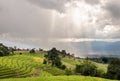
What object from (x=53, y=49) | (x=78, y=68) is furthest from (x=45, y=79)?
(x=53, y=49)

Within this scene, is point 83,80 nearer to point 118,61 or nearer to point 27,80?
point 27,80

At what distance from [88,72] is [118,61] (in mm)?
18081

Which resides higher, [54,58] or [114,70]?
[54,58]

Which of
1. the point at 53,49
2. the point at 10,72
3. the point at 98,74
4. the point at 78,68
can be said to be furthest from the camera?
the point at 53,49

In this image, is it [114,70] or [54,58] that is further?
[54,58]

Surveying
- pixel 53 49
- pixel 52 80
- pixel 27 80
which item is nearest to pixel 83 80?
pixel 52 80

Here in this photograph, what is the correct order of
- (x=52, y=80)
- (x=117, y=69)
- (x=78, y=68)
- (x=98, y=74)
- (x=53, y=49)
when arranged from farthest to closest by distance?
(x=53, y=49) → (x=78, y=68) → (x=98, y=74) → (x=117, y=69) → (x=52, y=80)

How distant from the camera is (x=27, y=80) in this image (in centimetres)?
3622

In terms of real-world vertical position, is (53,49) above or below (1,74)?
above

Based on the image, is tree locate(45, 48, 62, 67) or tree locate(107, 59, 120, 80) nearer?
tree locate(107, 59, 120, 80)

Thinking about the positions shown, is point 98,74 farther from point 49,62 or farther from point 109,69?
point 49,62

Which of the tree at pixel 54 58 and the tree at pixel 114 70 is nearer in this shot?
the tree at pixel 114 70

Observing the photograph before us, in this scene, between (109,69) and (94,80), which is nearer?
(94,80)

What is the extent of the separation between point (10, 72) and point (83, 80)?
79.1 metres
